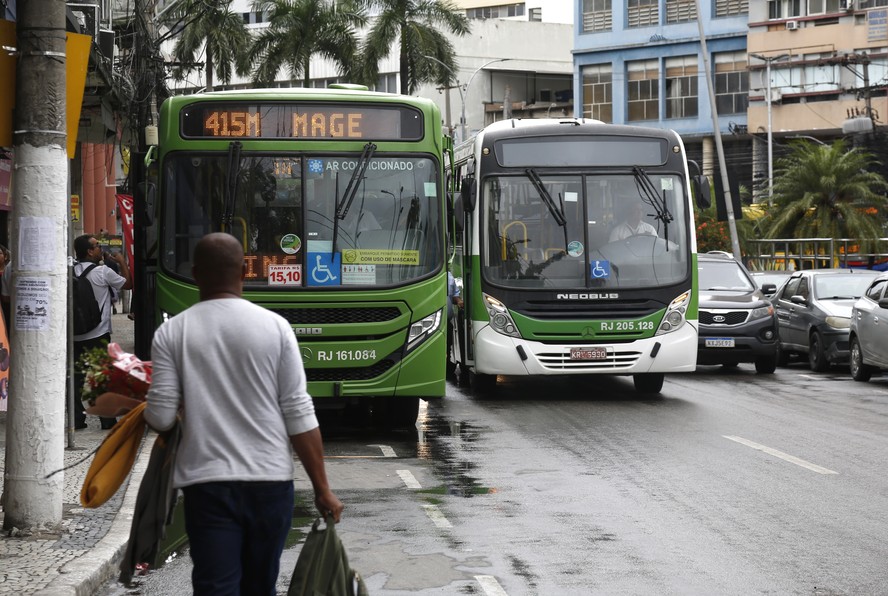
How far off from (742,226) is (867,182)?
18.5ft

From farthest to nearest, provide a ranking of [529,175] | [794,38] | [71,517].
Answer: [794,38] < [529,175] < [71,517]

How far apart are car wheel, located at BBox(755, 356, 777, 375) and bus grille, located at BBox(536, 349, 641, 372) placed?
6.12 metres

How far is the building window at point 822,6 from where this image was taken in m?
62.3

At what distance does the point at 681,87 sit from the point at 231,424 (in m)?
65.3

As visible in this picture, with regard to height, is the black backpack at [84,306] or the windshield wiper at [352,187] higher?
the windshield wiper at [352,187]

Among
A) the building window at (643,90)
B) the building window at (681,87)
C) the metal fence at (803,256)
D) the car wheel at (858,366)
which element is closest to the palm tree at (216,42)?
the metal fence at (803,256)

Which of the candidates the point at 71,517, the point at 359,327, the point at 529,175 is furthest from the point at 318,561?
the point at 529,175

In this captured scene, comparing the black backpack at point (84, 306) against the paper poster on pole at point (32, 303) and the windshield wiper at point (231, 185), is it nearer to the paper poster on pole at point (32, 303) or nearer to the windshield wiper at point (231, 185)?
the windshield wiper at point (231, 185)

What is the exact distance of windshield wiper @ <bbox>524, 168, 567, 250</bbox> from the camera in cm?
1669

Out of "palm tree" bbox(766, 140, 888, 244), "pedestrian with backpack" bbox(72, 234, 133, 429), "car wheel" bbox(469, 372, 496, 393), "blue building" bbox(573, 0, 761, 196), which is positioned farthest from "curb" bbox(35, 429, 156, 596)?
"blue building" bbox(573, 0, 761, 196)

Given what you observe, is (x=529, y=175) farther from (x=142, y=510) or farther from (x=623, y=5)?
(x=623, y=5)

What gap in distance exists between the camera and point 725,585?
6930 millimetres

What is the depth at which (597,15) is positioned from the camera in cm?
7094

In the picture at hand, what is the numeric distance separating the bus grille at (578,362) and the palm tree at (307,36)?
38.6 meters
